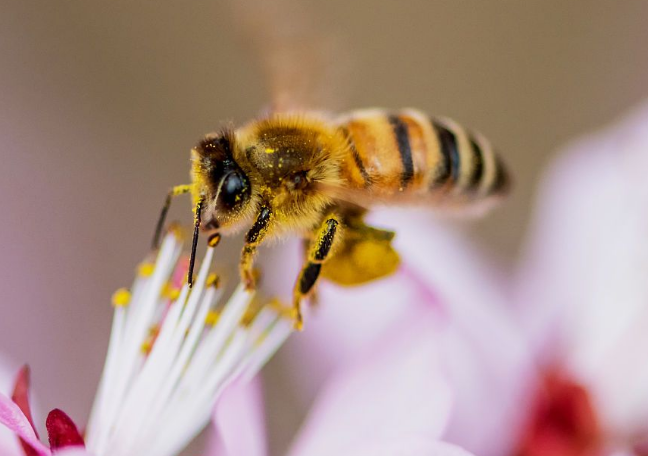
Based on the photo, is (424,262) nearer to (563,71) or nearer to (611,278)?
(611,278)

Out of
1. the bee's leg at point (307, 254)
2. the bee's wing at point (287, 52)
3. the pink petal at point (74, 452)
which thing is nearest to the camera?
the pink petal at point (74, 452)

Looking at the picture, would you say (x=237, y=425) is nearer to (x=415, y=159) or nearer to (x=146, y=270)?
(x=146, y=270)

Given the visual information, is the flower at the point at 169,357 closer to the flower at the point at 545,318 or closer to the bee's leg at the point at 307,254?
the bee's leg at the point at 307,254

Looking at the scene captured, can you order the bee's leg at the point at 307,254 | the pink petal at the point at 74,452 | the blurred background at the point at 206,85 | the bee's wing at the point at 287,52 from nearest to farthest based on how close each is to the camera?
the pink petal at the point at 74,452 → the bee's leg at the point at 307,254 → the bee's wing at the point at 287,52 → the blurred background at the point at 206,85

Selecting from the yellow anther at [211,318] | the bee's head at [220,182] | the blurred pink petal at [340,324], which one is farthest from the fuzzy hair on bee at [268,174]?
the blurred pink petal at [340,324]

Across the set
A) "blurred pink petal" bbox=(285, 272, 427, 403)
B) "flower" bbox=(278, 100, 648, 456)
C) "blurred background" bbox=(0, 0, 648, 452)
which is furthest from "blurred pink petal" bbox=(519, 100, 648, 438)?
"blurred background" bbox=(0, 0, 648, 452)

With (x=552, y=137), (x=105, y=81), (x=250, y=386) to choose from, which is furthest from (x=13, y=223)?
(x=552, y=137)

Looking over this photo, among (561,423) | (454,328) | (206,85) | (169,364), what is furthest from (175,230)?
(206,85)
